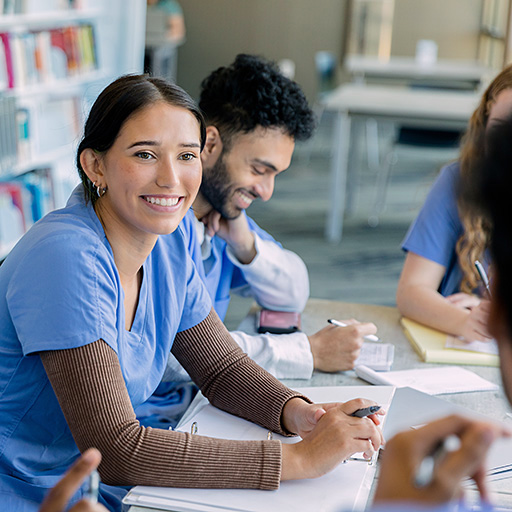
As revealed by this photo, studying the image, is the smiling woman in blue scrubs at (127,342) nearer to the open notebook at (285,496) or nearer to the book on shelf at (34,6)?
the open notebook at (285,496)

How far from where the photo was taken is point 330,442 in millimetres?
1075

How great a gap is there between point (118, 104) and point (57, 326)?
0.38 meters

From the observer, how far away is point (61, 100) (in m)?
4.25

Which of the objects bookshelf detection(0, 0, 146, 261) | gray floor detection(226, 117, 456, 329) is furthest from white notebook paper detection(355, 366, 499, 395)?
bookshelf detection(0, 0, 146, 261)

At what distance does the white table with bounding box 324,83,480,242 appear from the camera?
435 cm

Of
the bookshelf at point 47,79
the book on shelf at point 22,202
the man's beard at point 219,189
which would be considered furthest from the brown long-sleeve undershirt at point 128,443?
the book on shelf at point 22,202

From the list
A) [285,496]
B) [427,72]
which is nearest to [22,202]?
[285,496]

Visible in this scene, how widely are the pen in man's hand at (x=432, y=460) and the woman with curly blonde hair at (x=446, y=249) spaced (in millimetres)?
1137

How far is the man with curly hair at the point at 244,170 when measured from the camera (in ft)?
5.61

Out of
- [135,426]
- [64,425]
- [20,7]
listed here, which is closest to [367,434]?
[135,426]

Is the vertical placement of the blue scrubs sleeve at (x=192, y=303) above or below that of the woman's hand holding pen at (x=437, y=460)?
below

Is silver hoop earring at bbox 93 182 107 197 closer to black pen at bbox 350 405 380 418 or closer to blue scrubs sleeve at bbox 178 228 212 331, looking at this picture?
blue scrubs sleeve at bbox 178 228 212 331

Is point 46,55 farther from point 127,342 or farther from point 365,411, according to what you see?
point 365,411

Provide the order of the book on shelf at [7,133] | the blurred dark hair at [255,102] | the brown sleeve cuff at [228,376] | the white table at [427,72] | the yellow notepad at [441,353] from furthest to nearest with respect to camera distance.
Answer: the white table at [427,72] < the book on shelf at [7,133] < the blurred dark hair at [255,102] < the yellow notepad at [441,353] < the brown sleeve cuff at [228,376]
